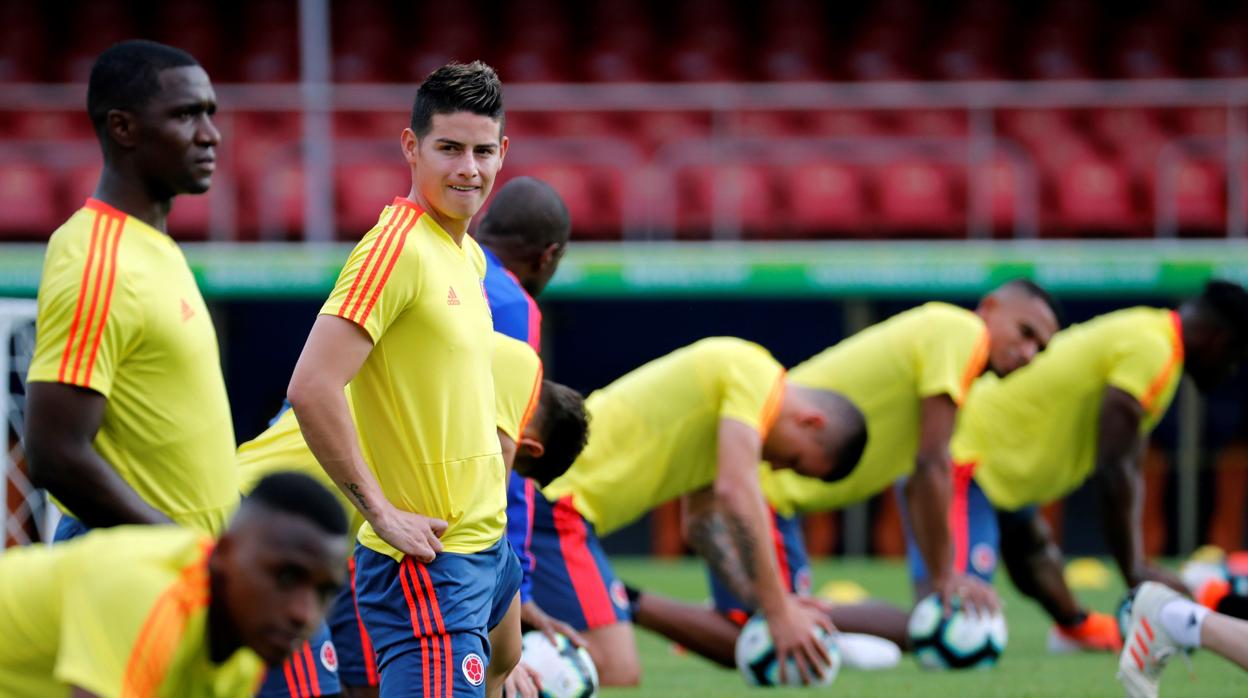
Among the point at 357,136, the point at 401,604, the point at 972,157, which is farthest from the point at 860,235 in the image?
the point at 401,604

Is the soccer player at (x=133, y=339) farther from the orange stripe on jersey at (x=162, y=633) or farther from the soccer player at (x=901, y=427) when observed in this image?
the soccer player at (x=901, y=427)

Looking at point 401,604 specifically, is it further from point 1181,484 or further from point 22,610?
point 1181,484

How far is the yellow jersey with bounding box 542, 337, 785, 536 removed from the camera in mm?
6207

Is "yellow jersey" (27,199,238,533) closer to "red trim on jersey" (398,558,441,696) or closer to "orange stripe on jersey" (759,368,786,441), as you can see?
"red trim on jersey" (398,558,441,696)

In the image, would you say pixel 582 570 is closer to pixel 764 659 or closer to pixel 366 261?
pixel 764 659

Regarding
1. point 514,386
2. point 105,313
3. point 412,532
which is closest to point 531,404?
point 514,386

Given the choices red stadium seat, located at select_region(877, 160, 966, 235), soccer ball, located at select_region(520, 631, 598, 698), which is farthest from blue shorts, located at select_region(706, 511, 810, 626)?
red stadium seat, located at select_region(877, 160, 966, 235)

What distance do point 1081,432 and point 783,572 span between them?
196 centimetres

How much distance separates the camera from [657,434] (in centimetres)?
638

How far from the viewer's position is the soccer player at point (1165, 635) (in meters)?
5.22

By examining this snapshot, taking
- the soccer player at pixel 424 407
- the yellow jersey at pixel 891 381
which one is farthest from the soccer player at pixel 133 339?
the yellow jersey at pixel 891 381

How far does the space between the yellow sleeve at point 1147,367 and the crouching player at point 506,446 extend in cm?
377

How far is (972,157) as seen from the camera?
13.6 meters

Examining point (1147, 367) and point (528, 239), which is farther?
point (1147, 367)
